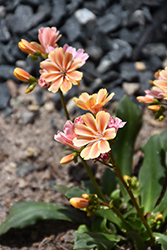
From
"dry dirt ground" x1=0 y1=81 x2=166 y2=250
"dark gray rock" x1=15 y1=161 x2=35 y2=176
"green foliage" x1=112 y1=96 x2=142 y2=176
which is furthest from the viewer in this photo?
"dark gray rock" x1=15 y1=161 x2=35 y2=176

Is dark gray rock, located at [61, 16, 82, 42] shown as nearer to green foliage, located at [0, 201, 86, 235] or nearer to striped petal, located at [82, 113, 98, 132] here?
green foliage, located at [0, 201, 86, 235]

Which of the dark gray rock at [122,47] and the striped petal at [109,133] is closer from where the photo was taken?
the striped petal at [109,133]

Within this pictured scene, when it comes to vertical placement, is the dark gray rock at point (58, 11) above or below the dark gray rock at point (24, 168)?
above

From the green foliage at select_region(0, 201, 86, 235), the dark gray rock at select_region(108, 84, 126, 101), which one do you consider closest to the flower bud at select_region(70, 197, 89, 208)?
the green foliage at select_region(0, 201, 86, 235)

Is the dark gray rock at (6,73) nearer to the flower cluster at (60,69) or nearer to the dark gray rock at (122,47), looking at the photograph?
the dark gray rock at (122,47)

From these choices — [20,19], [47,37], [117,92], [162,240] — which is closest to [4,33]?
[20,19]

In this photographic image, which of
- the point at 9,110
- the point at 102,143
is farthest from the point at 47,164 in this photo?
the point at 102,143

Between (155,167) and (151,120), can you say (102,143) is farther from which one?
(151,120)

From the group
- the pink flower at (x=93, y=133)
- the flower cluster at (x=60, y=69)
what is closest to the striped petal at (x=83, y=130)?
the pink flower at (x=93, y=133)
